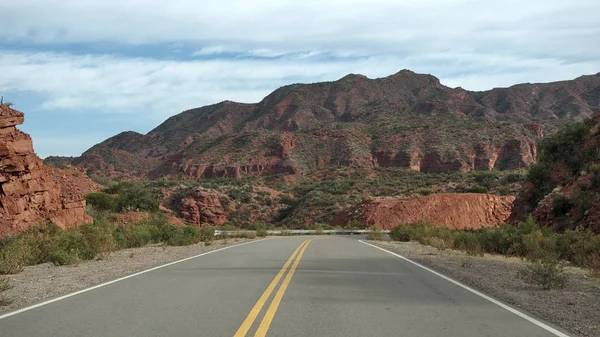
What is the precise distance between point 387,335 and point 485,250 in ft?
57.4

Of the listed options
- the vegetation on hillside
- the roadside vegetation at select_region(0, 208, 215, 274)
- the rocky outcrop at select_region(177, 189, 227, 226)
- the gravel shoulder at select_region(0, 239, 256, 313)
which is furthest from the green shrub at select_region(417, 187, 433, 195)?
the gravel shoulder at select_region(0, 239, 256, 313)

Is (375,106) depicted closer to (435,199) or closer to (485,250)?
(435,199)

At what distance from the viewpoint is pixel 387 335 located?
22.5ft

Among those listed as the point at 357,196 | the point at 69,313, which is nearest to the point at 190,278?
the point at 69,313

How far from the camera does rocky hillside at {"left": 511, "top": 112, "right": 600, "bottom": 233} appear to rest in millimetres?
25047

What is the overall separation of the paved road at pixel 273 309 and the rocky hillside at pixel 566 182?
50.1ft

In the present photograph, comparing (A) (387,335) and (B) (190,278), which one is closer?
(A) (387,335)

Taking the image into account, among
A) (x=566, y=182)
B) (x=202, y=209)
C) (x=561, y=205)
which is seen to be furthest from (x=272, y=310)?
(x=202, y=209)

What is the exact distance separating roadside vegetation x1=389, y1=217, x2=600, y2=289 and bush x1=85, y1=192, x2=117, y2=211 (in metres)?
26.3

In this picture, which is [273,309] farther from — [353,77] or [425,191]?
[353,77]

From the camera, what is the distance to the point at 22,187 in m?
25.9

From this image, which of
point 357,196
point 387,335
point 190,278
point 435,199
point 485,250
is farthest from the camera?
point 357,196

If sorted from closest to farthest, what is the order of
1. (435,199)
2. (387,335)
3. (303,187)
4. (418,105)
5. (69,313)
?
(387,335) < (69,313) < (435,199) < (303,187) < (418,105)

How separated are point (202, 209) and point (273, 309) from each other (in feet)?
178
